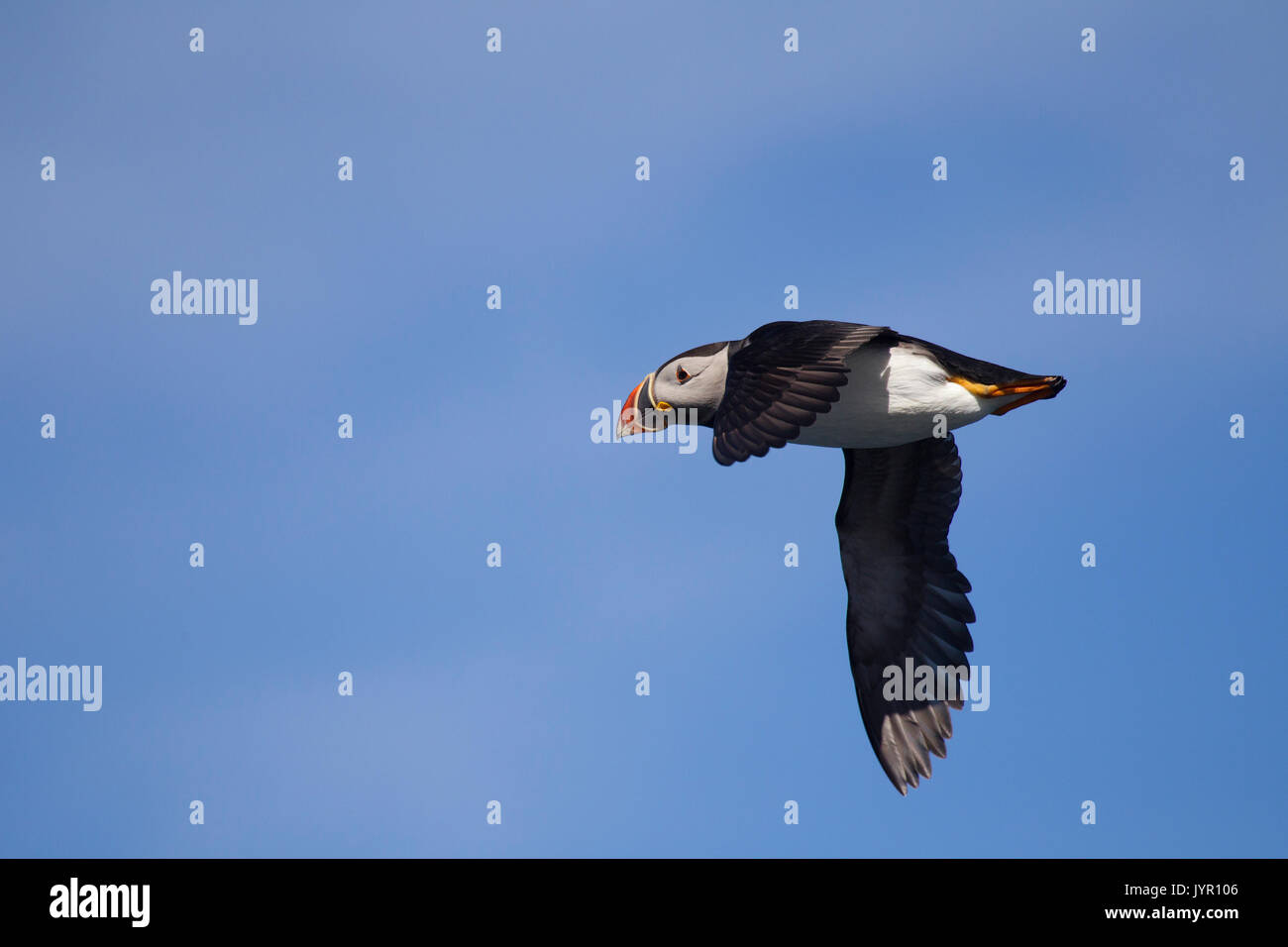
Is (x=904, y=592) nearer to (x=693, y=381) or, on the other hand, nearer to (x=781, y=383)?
(x=693, y=381)

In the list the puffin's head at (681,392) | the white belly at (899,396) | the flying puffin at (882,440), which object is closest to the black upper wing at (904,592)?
the flying puffin at (882,440)

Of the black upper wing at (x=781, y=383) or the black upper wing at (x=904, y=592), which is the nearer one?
the black upper wing at (x=781, y=383)

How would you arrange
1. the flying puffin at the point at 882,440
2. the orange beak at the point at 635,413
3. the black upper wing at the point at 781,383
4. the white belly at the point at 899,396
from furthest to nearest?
the orange beak at the point at 635,413
the white belly at the point at 899,396
the flying puffin at the point at 882,440
the black upper wing at the point at 781,383

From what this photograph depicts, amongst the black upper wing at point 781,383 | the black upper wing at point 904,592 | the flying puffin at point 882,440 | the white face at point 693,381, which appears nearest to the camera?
the black upper wing at point 781,383

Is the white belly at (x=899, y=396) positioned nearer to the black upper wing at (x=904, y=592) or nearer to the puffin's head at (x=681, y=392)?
the puffin's head at (x=681, y=392)

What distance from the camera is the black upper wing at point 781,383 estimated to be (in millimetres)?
10555

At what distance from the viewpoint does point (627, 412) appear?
13.5 meters

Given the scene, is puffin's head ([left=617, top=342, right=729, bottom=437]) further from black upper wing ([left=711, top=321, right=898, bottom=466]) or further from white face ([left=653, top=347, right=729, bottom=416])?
black upper wing ([left=711, top=321, right=898, bottom=466])

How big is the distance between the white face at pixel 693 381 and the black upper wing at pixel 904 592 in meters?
2.23

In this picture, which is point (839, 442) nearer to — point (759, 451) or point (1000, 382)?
point (1000, 382)

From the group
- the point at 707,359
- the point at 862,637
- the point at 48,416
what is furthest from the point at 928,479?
the point at 48,416

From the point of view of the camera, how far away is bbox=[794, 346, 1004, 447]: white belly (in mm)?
12578

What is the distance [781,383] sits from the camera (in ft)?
36.5
